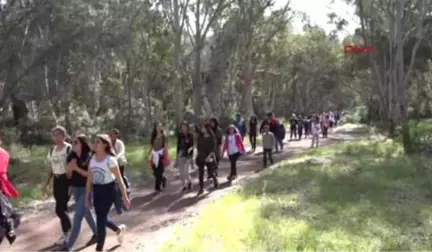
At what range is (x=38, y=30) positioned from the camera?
58.6 feet

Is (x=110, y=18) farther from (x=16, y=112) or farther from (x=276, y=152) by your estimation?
(x=16, y=112)

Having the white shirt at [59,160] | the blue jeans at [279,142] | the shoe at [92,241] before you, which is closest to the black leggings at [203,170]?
the shoe at [92,241]

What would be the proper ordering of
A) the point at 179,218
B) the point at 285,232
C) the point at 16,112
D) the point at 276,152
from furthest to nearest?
the point at 16,112, the point at 276,152, the point at 179,218, the point at 285,232

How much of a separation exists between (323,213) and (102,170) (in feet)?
12.0

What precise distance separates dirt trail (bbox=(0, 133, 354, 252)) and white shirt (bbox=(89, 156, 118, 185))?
4.47 ft

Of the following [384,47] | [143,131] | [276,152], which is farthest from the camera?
[384,47]

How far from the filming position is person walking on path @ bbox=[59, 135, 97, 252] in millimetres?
7312

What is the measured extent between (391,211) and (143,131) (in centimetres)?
2389

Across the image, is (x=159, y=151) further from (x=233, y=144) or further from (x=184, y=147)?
(x=233, y=144)

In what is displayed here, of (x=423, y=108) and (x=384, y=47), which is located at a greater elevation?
(x=384, y=47)

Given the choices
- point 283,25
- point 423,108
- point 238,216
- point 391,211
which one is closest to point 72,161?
point 238,216

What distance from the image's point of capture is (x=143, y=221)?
949 centimetres

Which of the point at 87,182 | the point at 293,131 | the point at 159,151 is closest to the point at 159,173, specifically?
the point at 159,151

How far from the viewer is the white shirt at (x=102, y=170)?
6.67m
